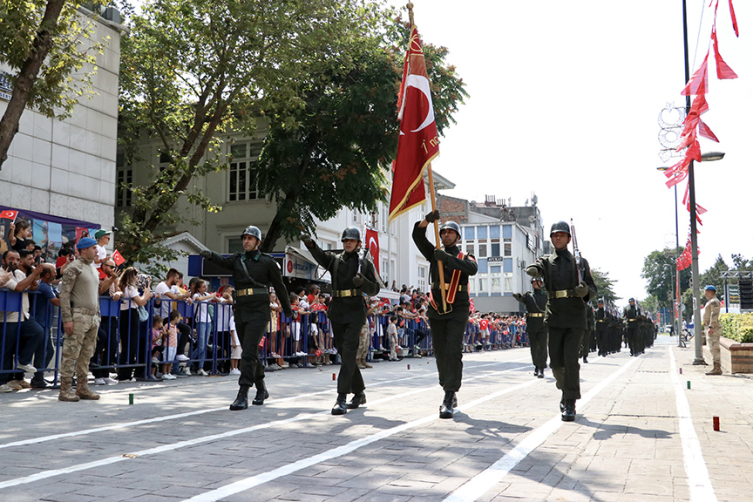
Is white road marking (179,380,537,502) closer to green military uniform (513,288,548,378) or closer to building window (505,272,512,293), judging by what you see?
green military uniform (513,288,548,378)

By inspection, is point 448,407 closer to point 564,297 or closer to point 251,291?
point 564,297

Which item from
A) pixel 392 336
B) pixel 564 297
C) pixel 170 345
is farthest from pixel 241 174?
pixel 564 297

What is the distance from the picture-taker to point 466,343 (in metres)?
31.4

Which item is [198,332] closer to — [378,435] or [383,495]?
[378,435]

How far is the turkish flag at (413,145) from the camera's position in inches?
371

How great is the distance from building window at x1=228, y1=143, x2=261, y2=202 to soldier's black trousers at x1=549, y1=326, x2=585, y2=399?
26.5 meters

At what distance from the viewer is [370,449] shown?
19.2ft

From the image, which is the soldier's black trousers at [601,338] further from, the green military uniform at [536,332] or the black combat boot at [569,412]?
the black combat boot at [569,412]

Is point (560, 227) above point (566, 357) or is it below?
above

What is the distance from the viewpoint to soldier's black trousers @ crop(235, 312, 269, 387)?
863 centimetres

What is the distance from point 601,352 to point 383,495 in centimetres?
2389

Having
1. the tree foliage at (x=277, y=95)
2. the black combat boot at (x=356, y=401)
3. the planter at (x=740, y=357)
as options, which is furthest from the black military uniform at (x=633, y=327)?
the black combat boot at (x=356, y=401)

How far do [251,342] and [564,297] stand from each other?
3.64 m

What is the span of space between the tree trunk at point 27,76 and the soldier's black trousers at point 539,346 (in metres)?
9.97
